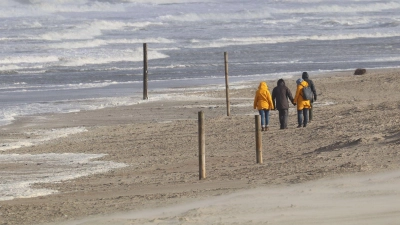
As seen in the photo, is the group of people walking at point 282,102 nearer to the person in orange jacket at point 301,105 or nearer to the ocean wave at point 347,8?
the person in orange jacket at point 301,105

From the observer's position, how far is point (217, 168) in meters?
12.5

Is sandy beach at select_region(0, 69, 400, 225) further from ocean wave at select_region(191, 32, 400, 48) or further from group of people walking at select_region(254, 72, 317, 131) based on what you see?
ocean wave at select_region(191, 32, 400, 48)

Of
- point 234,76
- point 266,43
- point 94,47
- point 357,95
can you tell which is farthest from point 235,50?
point 357,95

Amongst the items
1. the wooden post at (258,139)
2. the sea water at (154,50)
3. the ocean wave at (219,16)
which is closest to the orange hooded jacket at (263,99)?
the wooden post at (258,139)

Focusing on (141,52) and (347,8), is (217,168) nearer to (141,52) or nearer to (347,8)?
(141,52)

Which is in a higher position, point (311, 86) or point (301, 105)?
point (311, 86)

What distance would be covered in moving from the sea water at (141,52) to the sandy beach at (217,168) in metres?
0.78

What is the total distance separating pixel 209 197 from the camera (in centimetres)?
977

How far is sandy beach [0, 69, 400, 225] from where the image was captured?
8930mm

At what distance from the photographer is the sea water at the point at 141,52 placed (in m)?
23.3

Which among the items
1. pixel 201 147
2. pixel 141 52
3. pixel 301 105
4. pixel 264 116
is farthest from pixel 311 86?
pixel 141 52

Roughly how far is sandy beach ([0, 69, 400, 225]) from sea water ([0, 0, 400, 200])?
0.78m

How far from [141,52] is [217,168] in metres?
28.4

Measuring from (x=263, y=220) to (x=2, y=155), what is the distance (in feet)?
24.9
